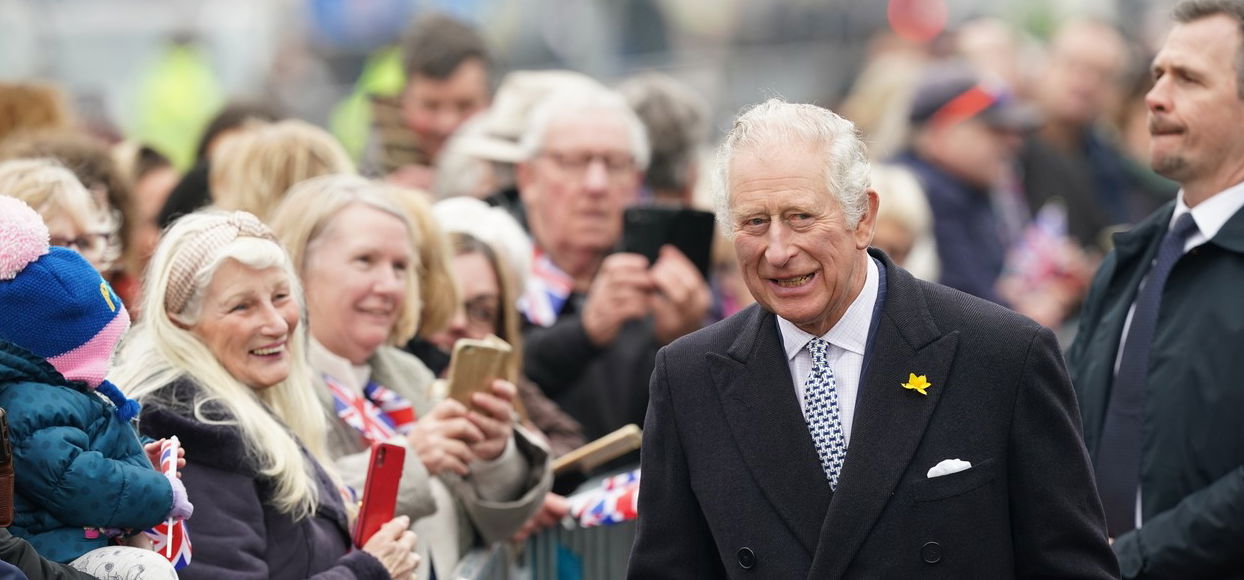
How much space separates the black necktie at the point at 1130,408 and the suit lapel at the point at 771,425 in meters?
1.51

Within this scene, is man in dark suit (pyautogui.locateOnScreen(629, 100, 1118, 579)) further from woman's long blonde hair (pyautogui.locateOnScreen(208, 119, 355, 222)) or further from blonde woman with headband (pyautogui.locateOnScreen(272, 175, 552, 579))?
woman's long blonde hair (pyautogui.locateOnScreen(208, 119, 355, 222))

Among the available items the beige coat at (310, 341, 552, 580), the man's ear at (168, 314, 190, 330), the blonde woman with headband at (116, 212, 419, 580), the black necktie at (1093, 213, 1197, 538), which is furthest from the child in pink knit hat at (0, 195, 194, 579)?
the black necktie at (1093, 213, 1197, 538)

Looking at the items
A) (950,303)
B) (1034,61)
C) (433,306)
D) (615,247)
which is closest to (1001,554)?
(950,303)

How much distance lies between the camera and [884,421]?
3955mm

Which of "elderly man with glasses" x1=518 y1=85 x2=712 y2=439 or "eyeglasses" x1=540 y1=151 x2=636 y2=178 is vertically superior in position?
"eyeglasses" x1=540 y1=151 x2=636 y2=178

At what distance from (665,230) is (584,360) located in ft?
1.98

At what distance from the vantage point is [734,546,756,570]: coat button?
13.1ft

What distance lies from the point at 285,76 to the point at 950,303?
12.5 meters

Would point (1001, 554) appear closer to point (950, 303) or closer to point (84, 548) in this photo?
point (950, 303)

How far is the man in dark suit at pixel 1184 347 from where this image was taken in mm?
4906

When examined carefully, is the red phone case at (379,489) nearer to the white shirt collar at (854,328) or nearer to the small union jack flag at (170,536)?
the small union jack flag at (170,536)

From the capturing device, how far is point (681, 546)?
4121 millimetres

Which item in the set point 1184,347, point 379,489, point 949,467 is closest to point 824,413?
point 949,467

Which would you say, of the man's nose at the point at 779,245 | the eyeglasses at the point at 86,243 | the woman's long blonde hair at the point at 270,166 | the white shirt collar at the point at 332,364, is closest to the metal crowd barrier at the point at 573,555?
the white shirt collar at the point at 332,364
